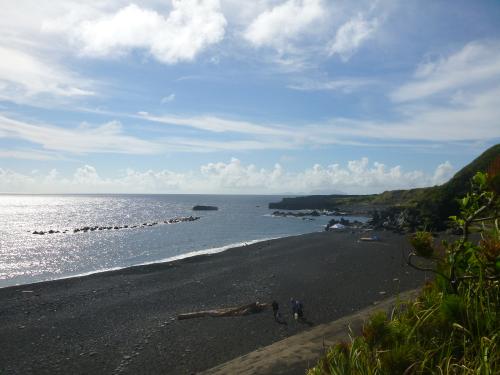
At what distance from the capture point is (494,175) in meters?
5.45

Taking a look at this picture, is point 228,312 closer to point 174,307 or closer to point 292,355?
point 174,307

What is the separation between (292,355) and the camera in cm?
811

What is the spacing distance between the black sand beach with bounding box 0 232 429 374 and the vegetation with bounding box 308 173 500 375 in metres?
9.50

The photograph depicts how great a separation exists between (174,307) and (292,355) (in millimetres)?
14306

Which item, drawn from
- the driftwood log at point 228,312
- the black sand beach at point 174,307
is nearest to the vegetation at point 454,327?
the black sand beach at point 174,307

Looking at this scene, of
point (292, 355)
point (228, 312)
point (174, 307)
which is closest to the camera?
point (292, 355)

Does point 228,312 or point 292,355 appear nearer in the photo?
point 292,355

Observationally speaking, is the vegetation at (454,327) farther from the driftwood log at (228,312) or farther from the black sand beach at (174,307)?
the driftwood log at (228,312)

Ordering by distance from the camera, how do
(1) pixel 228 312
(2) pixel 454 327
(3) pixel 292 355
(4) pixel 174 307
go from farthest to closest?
(4) pixel 174 307 < (1) pixel 228 312 < (3) pixel 292 355 < (2) pixel 454 327

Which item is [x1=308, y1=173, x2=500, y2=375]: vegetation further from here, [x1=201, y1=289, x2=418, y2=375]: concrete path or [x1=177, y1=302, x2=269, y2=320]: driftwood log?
[x1=177, y1=302, x2=269, y2=320]: driftwood log

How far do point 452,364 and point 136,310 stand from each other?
1904 centimetres

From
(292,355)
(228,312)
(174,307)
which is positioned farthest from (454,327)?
(174,307)

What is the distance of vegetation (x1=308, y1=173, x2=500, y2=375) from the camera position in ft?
15.8

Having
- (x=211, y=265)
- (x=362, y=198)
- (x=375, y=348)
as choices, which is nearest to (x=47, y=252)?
(x=211, y=265)
